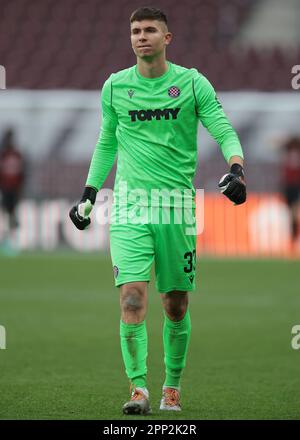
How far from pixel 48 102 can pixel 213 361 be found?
14.0 metres

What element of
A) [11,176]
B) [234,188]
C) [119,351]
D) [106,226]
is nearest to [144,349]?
[234,188]

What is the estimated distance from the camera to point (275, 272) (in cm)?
1650

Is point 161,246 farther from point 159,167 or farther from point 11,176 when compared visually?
point 11,176

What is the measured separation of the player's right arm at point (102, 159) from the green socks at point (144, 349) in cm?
69

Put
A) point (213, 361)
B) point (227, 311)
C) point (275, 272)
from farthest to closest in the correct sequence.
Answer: point (275, 272), point (227, 311), point (213, 361)

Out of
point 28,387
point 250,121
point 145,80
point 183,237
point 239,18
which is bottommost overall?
point 28,387

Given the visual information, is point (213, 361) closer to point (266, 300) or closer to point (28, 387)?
point (28, 387)

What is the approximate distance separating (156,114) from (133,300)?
1.05 meters

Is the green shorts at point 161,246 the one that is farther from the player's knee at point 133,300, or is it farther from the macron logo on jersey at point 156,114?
the macron logo on jersey at point 156,114

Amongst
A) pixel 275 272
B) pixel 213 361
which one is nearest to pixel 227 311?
pixel 213 361

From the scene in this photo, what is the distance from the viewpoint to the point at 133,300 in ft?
19.9

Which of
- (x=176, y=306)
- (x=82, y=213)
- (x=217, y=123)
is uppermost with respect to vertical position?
(x=217, y=123)

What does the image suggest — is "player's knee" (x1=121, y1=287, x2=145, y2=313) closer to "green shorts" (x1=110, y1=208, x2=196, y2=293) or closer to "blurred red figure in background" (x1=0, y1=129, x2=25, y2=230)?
"green shorts" (x1=110, y1=208, x2=196, y2=293)

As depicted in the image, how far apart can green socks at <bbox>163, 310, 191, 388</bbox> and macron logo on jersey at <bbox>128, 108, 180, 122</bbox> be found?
113 centimetres
